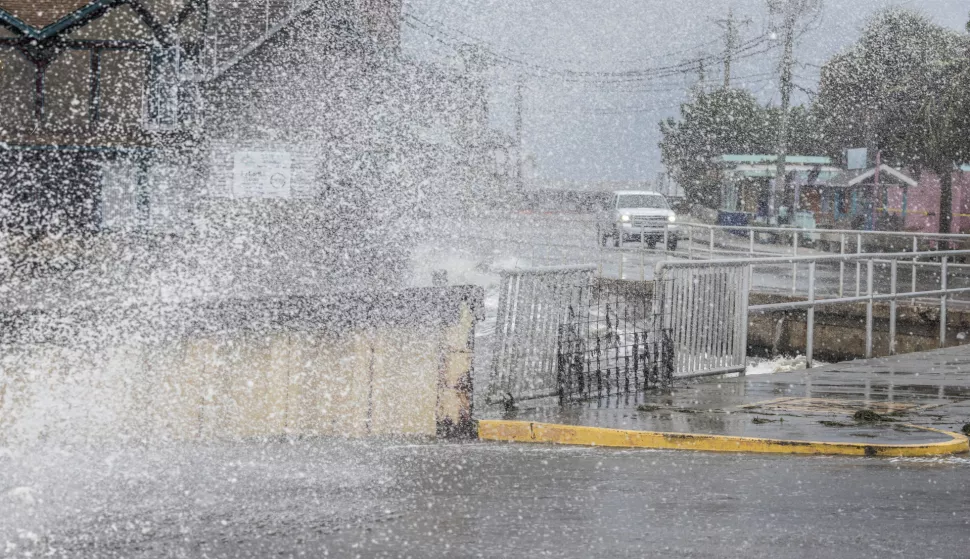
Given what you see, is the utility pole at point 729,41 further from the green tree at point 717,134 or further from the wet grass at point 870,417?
the wet grass at point 870,417

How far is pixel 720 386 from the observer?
11.3 meters

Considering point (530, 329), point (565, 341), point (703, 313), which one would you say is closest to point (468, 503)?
point (530, 329)

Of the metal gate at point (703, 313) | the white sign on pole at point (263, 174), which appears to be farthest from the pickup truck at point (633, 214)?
the metal gate at point (703, 313)

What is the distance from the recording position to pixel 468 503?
252 inches

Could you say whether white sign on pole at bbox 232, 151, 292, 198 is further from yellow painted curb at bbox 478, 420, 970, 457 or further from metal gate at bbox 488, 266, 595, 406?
yellow painted curb at bbox 478, 420, 970, 457

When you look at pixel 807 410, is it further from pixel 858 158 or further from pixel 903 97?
pixel 903 97

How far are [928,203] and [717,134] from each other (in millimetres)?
30402

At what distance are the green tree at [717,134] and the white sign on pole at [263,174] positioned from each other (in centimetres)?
4874

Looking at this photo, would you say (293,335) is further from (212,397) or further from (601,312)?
(601,312)

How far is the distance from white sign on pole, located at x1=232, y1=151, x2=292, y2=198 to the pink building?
26.9 m

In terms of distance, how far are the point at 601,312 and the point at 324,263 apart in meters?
16.8

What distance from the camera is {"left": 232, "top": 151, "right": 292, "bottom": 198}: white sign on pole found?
2533cm

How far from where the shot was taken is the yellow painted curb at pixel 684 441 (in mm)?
8125

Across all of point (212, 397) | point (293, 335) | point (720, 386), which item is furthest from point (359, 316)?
point (720, 386)
